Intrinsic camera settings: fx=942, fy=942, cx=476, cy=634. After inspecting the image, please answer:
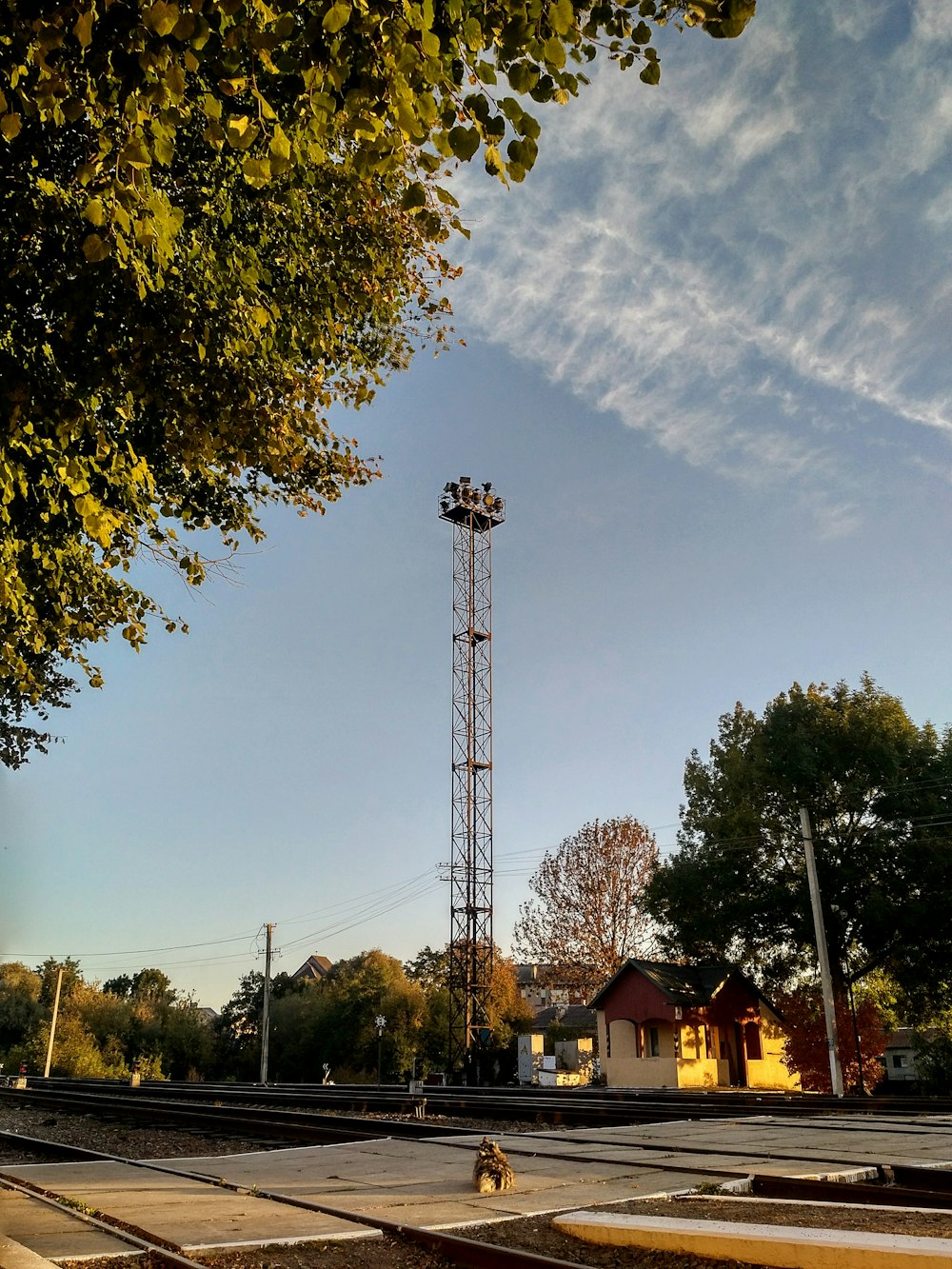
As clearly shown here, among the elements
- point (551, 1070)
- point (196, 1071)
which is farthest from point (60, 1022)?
point (551, 1070)

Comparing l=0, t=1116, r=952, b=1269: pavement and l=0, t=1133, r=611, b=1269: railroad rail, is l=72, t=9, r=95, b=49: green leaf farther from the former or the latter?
l=0, t=1133, r=611, b=1269: railroad rail

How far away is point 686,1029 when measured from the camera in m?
35.3

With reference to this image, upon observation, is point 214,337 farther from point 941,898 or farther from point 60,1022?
point 60,1022

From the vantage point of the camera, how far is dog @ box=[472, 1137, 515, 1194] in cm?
866

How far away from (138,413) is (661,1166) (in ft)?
31.6

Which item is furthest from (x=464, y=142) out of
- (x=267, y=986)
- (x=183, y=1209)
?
(x=267, y=986)

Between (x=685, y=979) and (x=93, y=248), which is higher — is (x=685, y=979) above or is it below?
below

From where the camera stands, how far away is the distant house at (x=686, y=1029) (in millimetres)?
35094

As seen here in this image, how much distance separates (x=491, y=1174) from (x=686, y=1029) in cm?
2936

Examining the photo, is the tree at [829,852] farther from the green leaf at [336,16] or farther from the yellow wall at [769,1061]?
the green leaf at [336,16]

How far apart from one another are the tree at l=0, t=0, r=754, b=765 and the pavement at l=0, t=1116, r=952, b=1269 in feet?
16.6

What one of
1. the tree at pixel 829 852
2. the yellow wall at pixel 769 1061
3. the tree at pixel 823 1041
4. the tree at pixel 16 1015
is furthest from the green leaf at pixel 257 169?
the tree at pixel 16 1015

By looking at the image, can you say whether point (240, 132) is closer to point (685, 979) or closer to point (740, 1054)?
point (685, 979)

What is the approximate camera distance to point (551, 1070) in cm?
3666
